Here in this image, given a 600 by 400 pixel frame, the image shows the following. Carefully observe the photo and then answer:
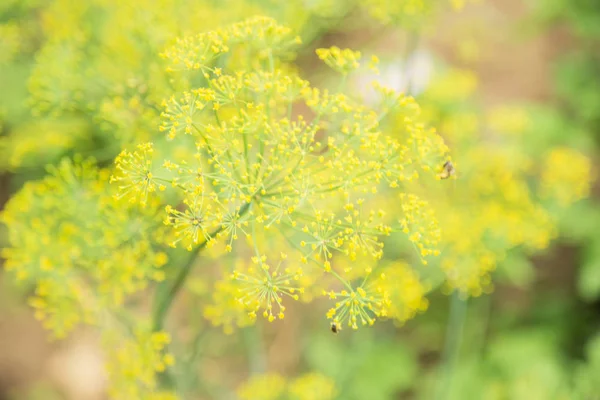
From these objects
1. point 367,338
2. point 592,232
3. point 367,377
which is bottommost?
point 367,377

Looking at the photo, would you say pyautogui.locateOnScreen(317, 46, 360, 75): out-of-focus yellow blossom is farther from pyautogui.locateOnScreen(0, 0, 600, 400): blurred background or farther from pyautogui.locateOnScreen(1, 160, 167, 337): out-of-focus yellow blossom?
pyautogui.locateOnScreen(1, 160, 167, 337): out-of-focus yellow blossom

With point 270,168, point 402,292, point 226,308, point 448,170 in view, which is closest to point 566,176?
point 402,292

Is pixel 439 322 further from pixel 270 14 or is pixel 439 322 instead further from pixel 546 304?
pixel 270 14

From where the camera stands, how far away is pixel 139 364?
1864 mm

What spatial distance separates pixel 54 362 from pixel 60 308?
105 inches

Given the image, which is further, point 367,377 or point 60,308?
Result: point 367,377

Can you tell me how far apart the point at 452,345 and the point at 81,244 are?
2433mm

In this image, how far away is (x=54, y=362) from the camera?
4.37m

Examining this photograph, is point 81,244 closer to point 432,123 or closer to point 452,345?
point 432,123

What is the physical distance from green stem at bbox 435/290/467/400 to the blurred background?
0.06 feet

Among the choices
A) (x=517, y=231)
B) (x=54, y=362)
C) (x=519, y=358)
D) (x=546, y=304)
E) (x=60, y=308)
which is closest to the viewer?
(x=60, y=308)

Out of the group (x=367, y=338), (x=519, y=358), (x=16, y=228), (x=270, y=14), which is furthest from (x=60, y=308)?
(x=519, y=358)

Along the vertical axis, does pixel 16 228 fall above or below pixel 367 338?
above

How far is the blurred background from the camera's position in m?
2.30
